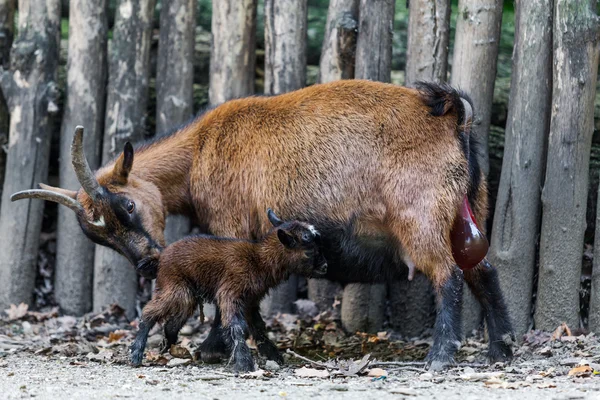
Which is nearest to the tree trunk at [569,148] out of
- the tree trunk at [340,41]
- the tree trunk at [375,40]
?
the tree trunk at [375,40]

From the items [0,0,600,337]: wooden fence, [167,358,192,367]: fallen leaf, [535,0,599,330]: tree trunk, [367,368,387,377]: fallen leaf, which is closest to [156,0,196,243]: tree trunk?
[0,0,600,337]: wooden fence

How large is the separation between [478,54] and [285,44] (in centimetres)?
188

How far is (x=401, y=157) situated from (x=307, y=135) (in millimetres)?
821

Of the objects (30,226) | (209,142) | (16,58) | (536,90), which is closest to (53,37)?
(16,58)

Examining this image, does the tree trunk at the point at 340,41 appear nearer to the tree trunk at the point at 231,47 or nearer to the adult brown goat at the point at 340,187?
the tree trunk at the point at 231,47

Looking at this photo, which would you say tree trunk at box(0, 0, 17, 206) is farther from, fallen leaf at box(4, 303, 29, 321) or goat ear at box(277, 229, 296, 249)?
goat ear at box(277, 229, 296, 249)

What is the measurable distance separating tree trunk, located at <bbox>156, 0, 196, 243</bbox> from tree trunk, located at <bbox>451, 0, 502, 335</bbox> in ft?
8.70

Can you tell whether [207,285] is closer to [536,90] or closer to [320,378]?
[320,378]

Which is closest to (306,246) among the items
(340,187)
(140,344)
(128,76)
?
(340,187)

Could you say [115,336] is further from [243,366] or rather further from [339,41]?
[339,41]

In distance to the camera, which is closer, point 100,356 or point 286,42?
point 100,356

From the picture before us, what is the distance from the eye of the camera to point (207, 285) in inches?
283

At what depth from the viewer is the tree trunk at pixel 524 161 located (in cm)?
786

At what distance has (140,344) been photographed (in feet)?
23.4
